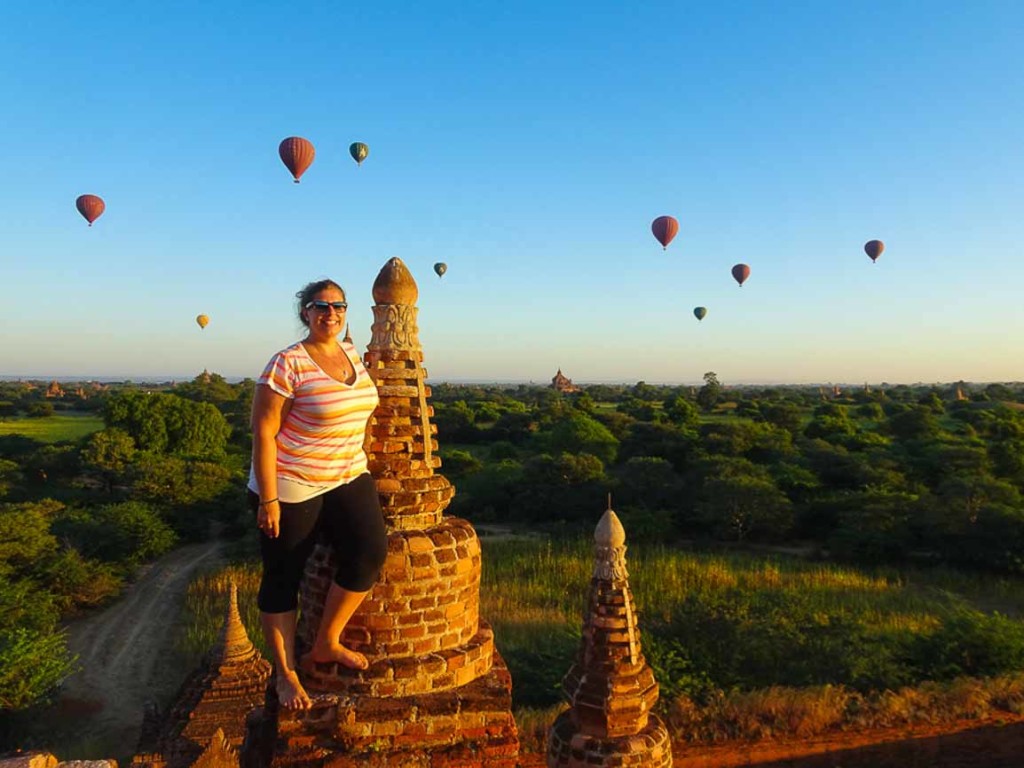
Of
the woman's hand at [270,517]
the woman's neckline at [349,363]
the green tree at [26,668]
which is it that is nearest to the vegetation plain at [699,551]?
the green tree at [26,668]

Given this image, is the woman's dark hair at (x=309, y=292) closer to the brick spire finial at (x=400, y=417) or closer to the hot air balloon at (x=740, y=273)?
the brick spire finial at (x=400, y=417)

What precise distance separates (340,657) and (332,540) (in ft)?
2.05

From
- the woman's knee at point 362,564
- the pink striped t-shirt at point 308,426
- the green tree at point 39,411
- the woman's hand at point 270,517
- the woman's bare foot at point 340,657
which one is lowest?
the green tree at point 39,411

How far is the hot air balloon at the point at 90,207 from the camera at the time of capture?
2591 centimetres

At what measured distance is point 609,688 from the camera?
5.77 metres

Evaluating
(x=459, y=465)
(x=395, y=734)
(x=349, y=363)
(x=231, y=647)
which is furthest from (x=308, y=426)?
(x=459, y=465)

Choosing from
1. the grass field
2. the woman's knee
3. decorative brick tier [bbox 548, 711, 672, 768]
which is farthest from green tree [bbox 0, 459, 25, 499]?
the woman's knee

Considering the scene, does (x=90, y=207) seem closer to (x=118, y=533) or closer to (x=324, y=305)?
(x=118, y=533)

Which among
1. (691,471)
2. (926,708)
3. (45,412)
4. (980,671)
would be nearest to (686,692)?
(926,708)

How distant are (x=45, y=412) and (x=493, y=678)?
85603mm

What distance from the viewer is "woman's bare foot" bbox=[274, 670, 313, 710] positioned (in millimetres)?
3457

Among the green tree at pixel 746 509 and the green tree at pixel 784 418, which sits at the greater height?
the green tree at pixel 784 418

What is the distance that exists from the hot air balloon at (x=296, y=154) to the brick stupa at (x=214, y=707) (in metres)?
16.3

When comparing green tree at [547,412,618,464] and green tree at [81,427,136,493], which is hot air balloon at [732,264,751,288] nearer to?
green tree at [547,412,618,464]
